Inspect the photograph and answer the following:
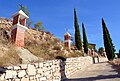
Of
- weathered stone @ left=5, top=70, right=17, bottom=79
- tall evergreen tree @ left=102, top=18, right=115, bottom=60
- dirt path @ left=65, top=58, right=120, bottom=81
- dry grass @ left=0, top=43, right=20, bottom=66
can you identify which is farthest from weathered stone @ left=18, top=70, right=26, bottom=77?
tall evergreen tree @ left=102, top=18, right=115, bottom=60

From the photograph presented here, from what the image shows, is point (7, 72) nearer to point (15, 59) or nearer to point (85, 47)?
point (15, 59)

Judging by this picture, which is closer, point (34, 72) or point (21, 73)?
point (21, 73)

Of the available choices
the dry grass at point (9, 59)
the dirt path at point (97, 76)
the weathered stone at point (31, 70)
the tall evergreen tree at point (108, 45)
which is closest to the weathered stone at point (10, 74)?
the weathered stone at point (31, 70)

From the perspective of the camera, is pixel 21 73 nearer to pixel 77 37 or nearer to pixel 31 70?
pixel 31 70

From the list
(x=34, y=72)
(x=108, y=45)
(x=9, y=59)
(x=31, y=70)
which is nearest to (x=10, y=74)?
(x=31, y=70)

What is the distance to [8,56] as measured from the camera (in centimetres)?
664

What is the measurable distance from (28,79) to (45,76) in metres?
1.25

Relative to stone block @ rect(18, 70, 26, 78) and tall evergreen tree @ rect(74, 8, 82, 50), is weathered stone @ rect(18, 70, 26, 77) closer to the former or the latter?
stone block @ rect(18, 70, 26, 78)

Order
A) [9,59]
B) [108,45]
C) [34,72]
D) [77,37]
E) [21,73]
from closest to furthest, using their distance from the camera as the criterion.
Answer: [21,73]
[34,72]
[9,59]
[108,45]
[77,37]

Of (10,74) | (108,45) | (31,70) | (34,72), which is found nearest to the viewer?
(10,74)

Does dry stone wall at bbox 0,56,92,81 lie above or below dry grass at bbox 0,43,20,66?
below

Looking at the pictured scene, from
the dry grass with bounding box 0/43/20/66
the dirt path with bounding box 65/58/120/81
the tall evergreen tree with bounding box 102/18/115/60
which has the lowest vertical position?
the dirt path with bounding box 65/58/120/81

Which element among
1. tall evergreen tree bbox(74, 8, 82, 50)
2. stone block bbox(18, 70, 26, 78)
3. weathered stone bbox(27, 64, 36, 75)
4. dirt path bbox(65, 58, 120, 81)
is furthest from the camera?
tall evergreen tree bbox(74, 8, 82, 50)

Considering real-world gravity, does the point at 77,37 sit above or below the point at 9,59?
above
